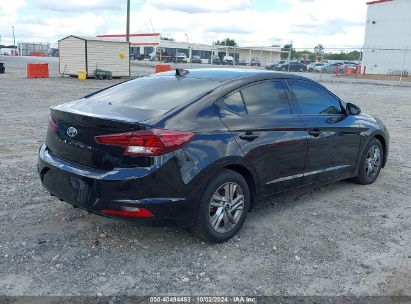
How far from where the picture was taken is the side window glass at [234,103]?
4.21 m

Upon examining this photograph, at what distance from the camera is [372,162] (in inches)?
246

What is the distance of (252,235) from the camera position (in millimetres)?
4398

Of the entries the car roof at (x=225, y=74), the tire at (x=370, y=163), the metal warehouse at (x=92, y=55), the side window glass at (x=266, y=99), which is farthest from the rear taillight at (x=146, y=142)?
the metal warehouse at (x=92, y=55)

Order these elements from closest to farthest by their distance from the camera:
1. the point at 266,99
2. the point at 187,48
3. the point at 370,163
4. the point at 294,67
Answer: the point at 266,99, the point at 370,163, the point at 294,67, the point at 187,48

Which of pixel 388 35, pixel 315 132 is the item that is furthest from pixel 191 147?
pixel 388 35

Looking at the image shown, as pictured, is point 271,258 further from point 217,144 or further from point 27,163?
point 27,163

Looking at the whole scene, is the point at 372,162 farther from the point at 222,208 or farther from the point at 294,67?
the point at 294,67

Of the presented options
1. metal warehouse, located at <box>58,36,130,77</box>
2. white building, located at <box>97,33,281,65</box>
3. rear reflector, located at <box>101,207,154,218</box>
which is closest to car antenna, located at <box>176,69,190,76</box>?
rear reflector, located at <box>101,207,154,218</box>

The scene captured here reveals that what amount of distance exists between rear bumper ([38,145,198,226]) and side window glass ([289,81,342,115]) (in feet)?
6.37

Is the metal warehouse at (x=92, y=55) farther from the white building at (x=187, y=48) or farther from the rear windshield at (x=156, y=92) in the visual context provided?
the white building at (x=187, y=48)

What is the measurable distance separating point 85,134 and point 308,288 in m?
2.22

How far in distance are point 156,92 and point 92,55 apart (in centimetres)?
2351

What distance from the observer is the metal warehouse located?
2639cm

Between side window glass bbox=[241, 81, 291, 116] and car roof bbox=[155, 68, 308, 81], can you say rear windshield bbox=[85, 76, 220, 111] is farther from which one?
side window glass bbox=[241, 81, 291, 116]
